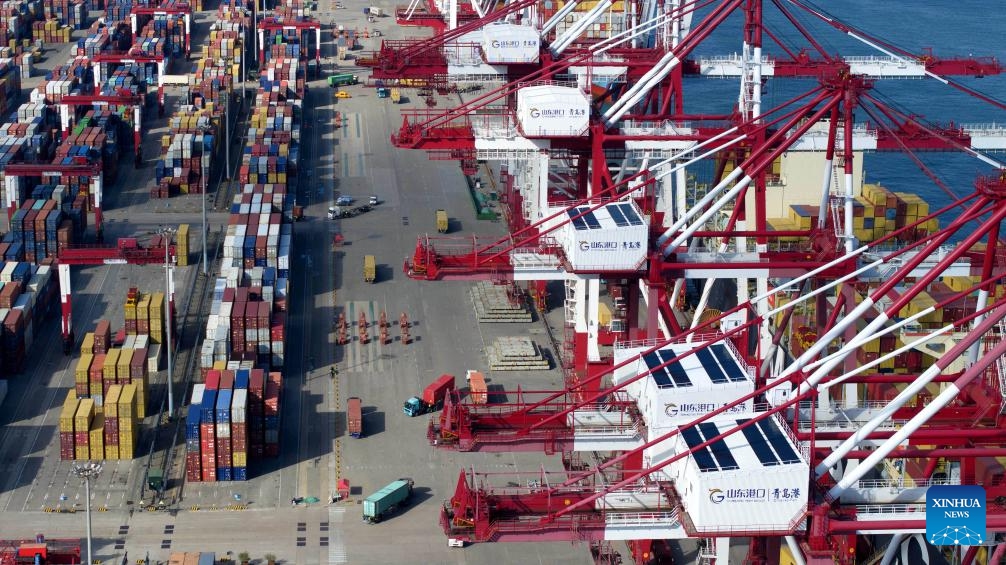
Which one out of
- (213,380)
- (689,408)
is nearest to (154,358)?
(213,380)

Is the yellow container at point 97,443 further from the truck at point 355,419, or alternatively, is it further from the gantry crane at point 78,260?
the gantry crane at point 78,260

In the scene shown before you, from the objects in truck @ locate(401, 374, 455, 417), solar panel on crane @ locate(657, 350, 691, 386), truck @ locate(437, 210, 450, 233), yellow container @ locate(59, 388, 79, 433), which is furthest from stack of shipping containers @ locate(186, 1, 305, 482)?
solar panel on crane @ locate(657, 350, 691, 386)

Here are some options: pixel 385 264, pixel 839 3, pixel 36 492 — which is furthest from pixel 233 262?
pixel 839 3

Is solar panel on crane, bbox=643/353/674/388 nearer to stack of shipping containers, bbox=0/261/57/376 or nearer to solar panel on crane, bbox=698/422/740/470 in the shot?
solar panel on crane, bbox=698/422/740/470

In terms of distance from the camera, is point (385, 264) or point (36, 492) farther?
point (385, 264)

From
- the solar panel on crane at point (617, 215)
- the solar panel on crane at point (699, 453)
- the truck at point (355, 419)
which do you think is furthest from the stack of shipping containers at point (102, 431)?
the solar panel on crane at point (699, 453)

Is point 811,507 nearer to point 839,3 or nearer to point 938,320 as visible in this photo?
point 938,320
